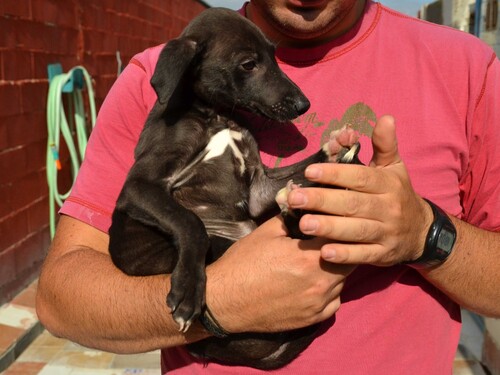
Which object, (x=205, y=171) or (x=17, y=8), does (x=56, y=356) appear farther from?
(x=205, y=171)

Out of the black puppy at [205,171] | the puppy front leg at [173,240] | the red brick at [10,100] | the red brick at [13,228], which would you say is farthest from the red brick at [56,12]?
the puppy front leg at [173,240]

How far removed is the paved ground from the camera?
480cm

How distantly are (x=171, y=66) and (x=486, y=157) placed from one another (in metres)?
1.07

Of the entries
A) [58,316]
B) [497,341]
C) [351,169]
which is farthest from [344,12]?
[497,341]

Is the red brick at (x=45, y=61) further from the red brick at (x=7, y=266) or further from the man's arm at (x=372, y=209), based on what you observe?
the man's arm at (x=372, y=209)

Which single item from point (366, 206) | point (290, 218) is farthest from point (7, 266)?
point (366, 206)

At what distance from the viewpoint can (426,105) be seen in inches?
87.9

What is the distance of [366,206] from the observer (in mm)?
1728

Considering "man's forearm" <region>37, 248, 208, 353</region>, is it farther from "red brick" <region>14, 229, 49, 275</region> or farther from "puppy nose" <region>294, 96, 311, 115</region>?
"red brick" <region>14, 229, 49, 275</region>

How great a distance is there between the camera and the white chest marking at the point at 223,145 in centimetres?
252

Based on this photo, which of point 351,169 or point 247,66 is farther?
point 247,66

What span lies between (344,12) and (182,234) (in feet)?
3.05

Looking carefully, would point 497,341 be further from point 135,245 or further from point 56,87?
point 56,87

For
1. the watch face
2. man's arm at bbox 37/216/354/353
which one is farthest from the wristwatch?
man's arm at bbox 37/216/354/353
